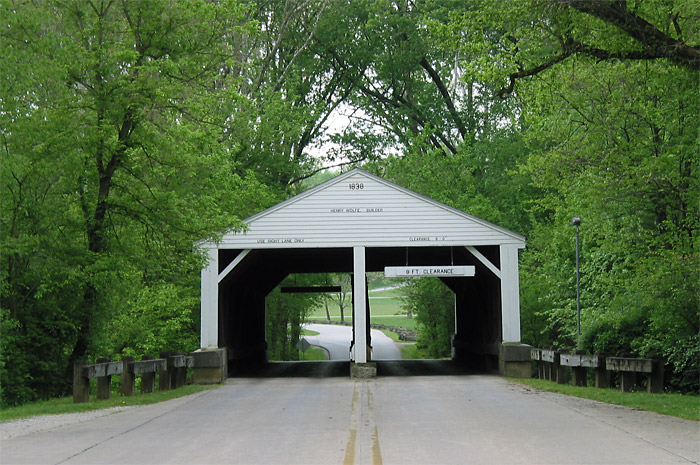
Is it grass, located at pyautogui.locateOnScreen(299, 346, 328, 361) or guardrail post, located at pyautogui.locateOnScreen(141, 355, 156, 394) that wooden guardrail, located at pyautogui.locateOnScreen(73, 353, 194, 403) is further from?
grass, located at pyautogui.locateOnScreen(299, 346, 328, 361)

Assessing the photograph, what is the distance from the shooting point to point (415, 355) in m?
44.8

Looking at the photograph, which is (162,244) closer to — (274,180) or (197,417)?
(197,417)

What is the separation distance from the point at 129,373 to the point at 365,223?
7706mm

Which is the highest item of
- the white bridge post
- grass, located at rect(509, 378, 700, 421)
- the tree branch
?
the tree branch

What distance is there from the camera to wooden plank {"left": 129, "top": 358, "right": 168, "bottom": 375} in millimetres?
14982

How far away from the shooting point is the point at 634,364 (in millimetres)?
14664

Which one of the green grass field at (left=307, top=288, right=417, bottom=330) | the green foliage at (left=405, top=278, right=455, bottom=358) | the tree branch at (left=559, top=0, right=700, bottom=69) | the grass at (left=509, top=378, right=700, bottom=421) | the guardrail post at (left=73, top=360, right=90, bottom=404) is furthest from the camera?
the green grass field at (left=307, top=288, right=417, bottom=330)

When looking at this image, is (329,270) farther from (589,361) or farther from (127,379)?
(127,379)

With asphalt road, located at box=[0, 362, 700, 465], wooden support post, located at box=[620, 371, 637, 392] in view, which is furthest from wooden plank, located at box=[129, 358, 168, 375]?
wooden support post, located at box=[620, 371, 637, 392]

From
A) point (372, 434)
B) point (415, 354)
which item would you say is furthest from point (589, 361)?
point (415, 354)

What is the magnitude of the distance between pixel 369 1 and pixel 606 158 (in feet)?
85.9

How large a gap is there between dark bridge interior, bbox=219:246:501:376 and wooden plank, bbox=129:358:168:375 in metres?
4.60

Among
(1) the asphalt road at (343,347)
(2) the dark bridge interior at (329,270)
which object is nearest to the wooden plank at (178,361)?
(2) the dark bridge interior at (329,270)

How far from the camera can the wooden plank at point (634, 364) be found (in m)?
14.5
